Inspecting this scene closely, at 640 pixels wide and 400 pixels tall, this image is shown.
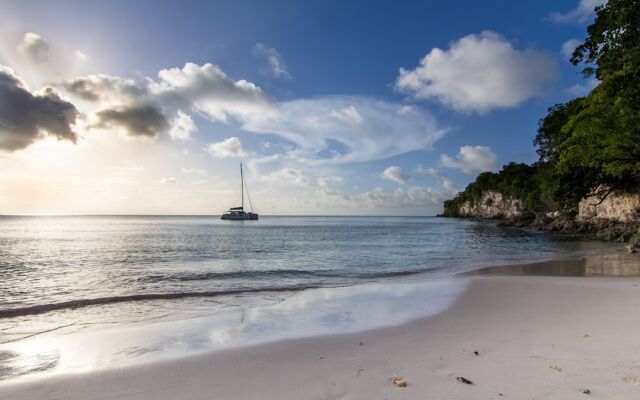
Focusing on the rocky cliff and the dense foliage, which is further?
the rocky cliff

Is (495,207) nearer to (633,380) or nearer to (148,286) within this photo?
(148,286)

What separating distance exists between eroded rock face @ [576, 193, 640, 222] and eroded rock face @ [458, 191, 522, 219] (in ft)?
133

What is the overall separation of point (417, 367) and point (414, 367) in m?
0.04

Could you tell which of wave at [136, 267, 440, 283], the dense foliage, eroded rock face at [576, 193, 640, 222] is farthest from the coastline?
eroded rock face at [576, 193, 640, 222]

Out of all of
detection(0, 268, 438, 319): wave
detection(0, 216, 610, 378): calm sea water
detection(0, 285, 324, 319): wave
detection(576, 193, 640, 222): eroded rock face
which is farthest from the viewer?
detection(576, 193, 640, 222): eroded rock face

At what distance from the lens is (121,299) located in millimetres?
11547

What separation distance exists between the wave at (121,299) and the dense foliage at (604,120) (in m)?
14.7

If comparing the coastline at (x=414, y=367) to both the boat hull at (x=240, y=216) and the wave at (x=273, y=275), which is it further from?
the boat hull at (x=240, y=216)

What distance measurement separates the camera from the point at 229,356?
227 inches

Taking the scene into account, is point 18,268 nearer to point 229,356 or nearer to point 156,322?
point 156,322

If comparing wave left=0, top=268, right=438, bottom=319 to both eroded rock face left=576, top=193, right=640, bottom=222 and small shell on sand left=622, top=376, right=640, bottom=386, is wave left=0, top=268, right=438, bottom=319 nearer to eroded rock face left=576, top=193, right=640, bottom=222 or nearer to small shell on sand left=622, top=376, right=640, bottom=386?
small shell on sand left=622, top=376, right=640, bottom=386

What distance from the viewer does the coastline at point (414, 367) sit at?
4.18 metres

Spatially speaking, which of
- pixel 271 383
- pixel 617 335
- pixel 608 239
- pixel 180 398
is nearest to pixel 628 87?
pixel 617 335

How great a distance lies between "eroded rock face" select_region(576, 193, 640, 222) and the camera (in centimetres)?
4028
